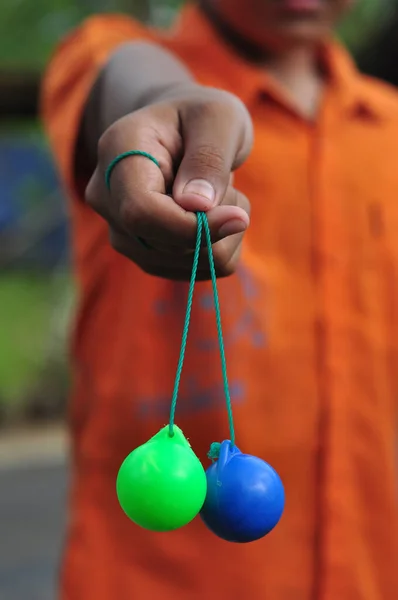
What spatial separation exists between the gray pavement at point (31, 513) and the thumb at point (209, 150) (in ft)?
8.19

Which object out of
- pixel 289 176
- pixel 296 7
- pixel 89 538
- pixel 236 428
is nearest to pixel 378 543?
pixel 236 428

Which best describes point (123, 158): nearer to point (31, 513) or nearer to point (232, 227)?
point (232, 227)

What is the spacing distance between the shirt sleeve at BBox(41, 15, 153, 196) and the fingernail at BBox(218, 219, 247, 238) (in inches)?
16.2

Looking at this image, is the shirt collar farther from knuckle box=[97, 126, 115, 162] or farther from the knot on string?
the knot on string

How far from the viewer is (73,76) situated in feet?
3.34

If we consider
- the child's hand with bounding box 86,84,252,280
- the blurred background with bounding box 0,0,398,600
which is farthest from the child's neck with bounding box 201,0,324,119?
the blurred background with bounding box 0,0,398,600

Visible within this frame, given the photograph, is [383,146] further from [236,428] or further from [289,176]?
[236,428]

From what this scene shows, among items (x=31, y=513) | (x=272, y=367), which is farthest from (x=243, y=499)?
(x=31, y=513)

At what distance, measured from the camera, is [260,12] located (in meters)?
1.05

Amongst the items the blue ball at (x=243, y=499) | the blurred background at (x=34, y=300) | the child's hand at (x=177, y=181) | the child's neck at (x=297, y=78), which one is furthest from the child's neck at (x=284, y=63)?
the blurred background at (x=34, y=300)

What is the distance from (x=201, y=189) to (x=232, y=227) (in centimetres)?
4

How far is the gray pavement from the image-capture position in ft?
9.72

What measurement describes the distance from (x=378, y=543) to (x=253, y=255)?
415 millimetres

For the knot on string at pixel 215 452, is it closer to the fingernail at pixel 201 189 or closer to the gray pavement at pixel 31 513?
the fingernail at pixel 201 189
